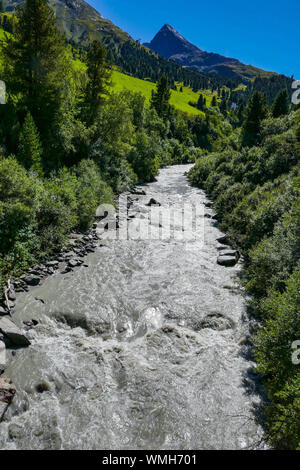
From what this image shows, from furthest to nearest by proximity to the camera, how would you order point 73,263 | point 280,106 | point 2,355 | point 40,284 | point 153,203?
point 280,106
point 153,203
point 73,263
point 40,284
point 2,355

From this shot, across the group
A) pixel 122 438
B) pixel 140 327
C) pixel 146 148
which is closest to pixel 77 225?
pixel 140 327

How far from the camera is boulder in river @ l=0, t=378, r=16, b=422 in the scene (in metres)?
7.04

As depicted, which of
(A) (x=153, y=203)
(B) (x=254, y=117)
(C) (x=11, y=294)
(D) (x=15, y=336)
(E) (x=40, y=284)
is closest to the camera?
(D) (x=15, y=336)

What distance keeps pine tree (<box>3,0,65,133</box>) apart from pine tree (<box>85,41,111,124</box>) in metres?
8.41

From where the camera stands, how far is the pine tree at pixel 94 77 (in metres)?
30.6

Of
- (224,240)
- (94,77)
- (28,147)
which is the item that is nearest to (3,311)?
(28,147)

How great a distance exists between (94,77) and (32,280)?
2856 cm

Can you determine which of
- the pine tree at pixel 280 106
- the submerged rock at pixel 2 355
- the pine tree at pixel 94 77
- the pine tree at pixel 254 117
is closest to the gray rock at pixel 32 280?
the submerged rock at pixel 2 355

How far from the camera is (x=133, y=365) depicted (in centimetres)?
899

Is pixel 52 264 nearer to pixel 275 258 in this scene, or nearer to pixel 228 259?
pixel 228 259

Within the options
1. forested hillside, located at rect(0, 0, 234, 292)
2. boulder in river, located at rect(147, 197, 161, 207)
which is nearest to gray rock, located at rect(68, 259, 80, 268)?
forested hillside, located at rect(0, 0, 234, 292)

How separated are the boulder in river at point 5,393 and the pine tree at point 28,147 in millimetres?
14958

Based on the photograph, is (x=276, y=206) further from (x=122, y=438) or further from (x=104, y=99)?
(x=104, y=99)

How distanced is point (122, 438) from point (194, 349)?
163 inches
